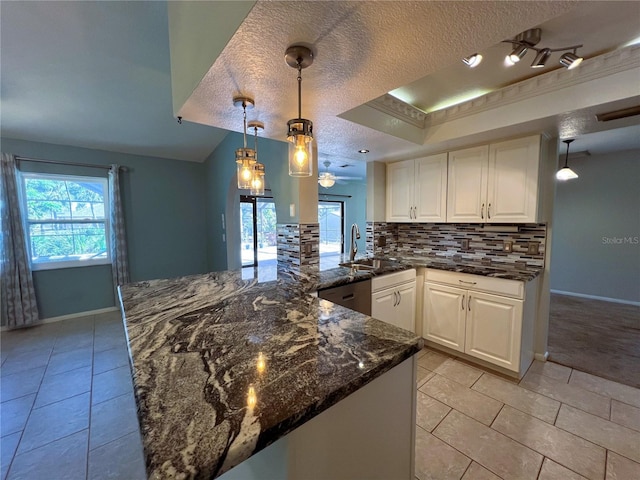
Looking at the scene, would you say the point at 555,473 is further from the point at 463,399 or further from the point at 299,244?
the point at 299,244

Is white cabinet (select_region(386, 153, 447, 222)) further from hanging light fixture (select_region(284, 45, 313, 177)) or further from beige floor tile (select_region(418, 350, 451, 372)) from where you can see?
hanging light fixture (select_region(284, 45, 313, 177))

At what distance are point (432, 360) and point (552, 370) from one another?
101 cm

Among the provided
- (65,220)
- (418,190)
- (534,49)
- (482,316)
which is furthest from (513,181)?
(65,220)

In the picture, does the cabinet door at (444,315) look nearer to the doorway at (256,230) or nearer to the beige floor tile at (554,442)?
the beige floor tile at (554,442)

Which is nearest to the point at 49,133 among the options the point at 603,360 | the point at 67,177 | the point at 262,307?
the point at 67,177

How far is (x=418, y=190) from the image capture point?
3.11 metres

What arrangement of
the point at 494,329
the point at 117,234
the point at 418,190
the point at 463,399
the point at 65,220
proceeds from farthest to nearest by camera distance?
the point at 117,234 < the point at 65,220 < the point at 418,190 < the point at 494,329 < the point at 463,399

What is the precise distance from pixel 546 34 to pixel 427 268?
1.91 metres

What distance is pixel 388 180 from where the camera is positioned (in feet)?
11.2

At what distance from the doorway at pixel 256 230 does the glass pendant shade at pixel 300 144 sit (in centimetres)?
328

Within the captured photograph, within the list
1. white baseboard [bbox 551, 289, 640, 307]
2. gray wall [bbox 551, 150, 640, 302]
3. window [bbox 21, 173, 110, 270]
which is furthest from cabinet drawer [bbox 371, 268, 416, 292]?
window [bbox 21, 173, 110, 270]

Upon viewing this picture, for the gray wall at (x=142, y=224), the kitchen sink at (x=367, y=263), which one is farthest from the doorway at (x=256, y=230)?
the kitchen sink at (x=367, y=263)

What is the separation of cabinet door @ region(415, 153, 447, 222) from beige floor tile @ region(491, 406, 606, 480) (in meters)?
1.81

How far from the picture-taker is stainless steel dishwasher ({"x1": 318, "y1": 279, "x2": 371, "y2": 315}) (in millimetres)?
2037
